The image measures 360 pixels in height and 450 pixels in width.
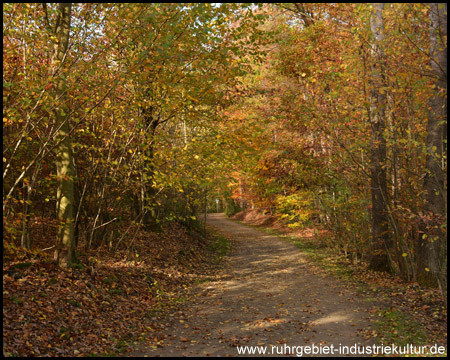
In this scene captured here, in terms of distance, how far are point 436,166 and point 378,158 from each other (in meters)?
2.09

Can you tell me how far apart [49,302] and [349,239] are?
9.36 meters

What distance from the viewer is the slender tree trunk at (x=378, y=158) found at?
8.38 meters

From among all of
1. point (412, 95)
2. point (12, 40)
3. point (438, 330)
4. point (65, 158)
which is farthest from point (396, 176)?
point (12, 40)

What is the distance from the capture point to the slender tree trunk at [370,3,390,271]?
8.38 m

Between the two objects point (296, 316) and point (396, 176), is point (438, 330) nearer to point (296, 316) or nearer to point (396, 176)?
point (296, 316)

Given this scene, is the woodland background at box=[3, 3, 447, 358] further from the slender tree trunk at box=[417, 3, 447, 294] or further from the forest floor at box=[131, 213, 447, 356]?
the forest floor at box=[131, 213, 447, 356]

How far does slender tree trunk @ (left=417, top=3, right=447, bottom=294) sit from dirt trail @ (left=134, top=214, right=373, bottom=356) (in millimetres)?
1827

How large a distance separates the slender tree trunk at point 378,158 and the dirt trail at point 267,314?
162cm

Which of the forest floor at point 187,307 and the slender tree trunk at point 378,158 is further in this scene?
the slender tree trunk at point 378,158

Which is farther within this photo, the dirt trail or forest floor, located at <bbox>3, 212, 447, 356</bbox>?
the dirt trail

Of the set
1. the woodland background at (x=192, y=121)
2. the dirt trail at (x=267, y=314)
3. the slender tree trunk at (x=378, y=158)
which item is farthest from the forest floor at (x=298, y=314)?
the woodland background at (x=192, y=121)

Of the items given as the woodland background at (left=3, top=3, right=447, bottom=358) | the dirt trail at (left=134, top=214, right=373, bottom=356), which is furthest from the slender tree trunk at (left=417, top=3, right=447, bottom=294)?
the dirt trail at (left=134, top=214, right=373, bottom=356)

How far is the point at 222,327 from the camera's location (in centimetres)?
679

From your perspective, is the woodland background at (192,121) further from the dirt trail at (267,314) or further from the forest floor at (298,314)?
the dirt trail at (267,314)
